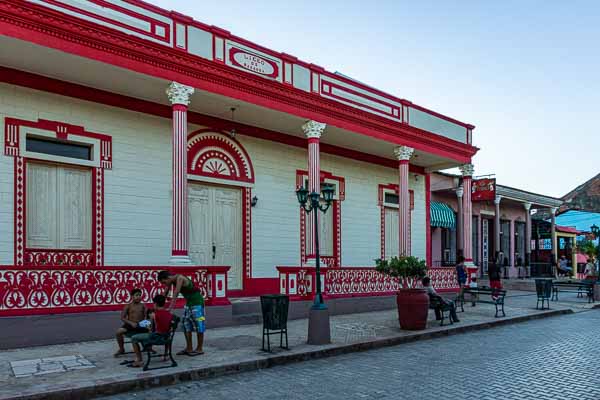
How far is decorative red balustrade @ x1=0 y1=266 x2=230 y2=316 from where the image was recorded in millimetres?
Result: 8461

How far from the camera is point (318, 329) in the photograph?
9242mm

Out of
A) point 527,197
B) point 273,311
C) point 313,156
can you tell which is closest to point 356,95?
point 313,156

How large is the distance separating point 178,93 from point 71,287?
174 inches

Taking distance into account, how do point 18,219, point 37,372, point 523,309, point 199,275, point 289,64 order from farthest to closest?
point 523,309, point 289,64, point 199,275, point 18,219, point 37,372

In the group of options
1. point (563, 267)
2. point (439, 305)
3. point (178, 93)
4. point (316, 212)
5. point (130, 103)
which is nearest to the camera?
point (316, 212)

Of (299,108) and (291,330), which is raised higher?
(299,108)

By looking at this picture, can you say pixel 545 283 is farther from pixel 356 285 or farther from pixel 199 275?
pixel 199 275

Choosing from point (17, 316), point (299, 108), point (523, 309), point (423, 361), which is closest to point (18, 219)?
point (17, 316)

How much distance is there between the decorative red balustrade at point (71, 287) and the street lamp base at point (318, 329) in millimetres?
2784

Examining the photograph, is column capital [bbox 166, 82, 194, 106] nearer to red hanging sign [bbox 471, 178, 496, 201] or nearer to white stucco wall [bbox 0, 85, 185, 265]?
white stucco wall [bbox 0, 85, 185, 265]

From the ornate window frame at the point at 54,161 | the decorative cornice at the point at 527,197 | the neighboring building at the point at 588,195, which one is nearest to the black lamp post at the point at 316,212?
the ornate window frame at the point at 54,161

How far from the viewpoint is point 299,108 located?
13242 millimetres

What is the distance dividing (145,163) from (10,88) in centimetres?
307

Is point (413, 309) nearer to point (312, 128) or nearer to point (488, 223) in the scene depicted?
point (312, 128)
